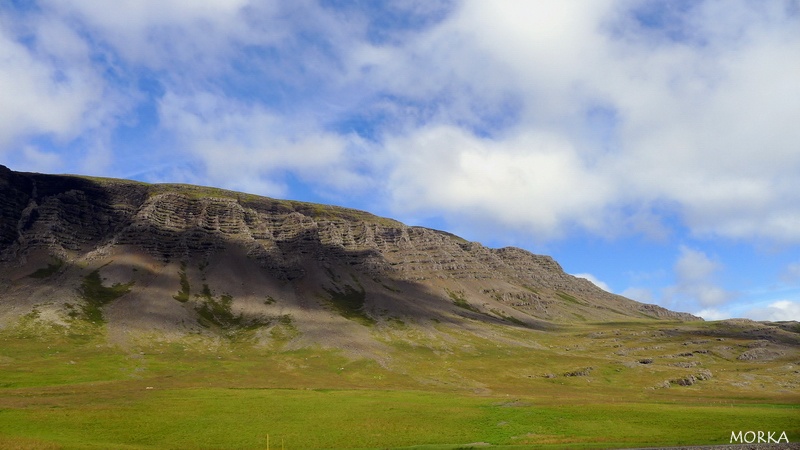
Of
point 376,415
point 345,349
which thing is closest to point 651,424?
point 376,415

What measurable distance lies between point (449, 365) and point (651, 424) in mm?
104798

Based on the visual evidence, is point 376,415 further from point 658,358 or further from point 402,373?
point 658,358

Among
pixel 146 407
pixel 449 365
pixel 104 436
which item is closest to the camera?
pixel 104 436

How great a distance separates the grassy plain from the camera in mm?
69562

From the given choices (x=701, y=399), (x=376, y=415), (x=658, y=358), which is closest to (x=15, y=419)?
(x=376, y=415)

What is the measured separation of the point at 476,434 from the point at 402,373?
90.5 metres

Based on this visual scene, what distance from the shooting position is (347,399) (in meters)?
98.7

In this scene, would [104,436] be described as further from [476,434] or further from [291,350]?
[291,350]

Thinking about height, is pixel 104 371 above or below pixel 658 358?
below

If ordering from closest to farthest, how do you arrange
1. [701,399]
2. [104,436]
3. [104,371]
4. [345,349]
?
[104,436], [701,399], [104,371], [345,349]

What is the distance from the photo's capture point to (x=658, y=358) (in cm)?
19788

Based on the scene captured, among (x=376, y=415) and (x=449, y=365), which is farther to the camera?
(x=449, y=365)

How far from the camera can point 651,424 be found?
77.4 metres

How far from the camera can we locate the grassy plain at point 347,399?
6956cm
